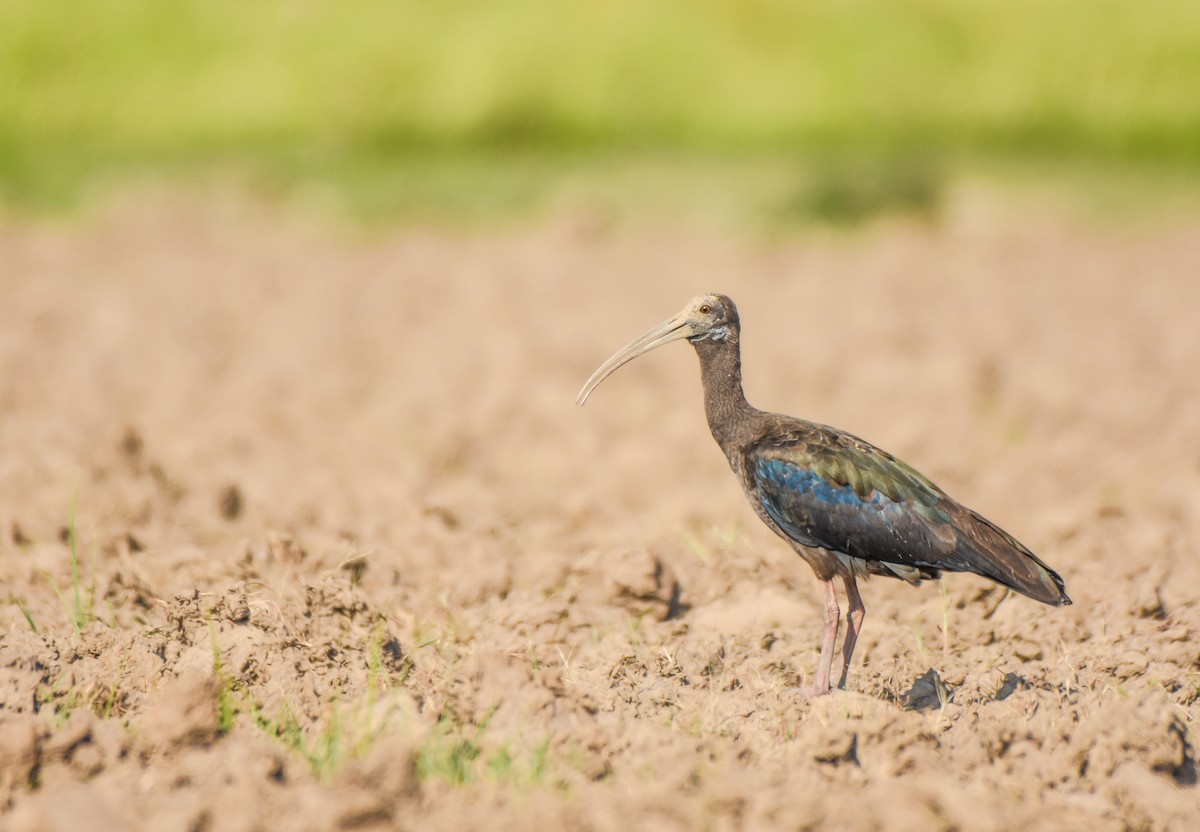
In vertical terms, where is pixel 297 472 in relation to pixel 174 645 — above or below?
above

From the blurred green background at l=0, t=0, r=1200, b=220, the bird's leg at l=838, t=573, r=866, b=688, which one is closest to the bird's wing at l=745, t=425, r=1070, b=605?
the bird's leg at l=838, t=573, r=866, b=688

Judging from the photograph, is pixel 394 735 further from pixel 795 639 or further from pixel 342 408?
pixel 342 408

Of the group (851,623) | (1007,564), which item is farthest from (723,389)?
(1007,564)

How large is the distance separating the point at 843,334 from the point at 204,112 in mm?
7760

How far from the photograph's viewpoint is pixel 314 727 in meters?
3.84

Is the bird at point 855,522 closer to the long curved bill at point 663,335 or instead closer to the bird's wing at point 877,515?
the bird's wing at point 877,515

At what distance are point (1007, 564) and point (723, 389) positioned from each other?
3.81 ft

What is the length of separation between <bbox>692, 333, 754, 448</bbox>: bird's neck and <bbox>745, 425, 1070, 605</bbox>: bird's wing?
0.27 meters

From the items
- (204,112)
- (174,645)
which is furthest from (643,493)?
(204,112)

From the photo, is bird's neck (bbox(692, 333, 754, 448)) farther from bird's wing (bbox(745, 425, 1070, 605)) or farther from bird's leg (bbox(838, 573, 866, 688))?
bird's leg (bbox(838, 573, 866, 688))

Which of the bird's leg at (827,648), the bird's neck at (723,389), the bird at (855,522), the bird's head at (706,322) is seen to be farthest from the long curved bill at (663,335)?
the bird's leg at (827,648)

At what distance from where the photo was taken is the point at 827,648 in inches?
172

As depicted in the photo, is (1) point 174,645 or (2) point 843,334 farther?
(2) point 843,334

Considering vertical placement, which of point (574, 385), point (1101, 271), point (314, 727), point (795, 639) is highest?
point (1101, 271)
